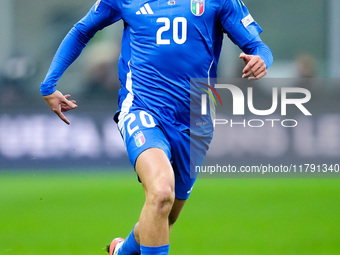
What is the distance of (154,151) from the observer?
4965 mm

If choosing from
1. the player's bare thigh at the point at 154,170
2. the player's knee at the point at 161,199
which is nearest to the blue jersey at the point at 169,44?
the player's bare thigh at the point at 154,170

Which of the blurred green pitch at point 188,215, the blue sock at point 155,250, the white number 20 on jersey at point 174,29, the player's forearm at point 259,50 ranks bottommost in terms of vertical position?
the blurred green pitch at point 188,215

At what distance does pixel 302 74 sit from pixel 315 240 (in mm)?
5769

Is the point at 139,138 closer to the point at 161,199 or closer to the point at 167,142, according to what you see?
the point at 167,142

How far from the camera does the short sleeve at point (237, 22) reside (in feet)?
17.8

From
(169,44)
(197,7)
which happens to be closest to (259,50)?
(197,7)

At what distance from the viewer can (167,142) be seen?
17.1 feet

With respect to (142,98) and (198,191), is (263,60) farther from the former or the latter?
(198,191)

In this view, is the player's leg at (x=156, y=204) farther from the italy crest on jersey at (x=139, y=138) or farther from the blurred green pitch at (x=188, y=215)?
the blurred green pitch at (x=188, y=215)

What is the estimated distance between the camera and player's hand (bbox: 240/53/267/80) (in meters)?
5.05

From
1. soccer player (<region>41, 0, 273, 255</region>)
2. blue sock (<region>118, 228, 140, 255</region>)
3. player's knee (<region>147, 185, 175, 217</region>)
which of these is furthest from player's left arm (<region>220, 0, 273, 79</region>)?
blue sock (<region>118, 228, 140, 255</region>)

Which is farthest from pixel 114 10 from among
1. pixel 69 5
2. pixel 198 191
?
pixel 69 5

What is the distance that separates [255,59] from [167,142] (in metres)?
0.76

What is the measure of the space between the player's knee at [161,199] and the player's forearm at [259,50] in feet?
3.80
